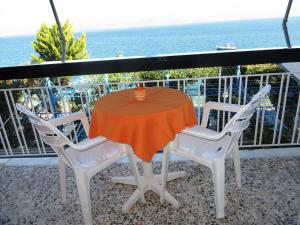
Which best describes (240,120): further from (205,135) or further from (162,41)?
(162,41)

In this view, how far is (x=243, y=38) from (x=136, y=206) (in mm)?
51200

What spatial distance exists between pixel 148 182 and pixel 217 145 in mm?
737

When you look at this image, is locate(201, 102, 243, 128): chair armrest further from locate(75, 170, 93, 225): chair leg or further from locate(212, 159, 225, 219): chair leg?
locate(75, 170, 93, 225): chair leg

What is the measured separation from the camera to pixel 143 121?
1804 millimetres

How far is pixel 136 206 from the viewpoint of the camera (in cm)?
223

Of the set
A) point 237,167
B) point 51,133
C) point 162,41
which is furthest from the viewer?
point 162,41

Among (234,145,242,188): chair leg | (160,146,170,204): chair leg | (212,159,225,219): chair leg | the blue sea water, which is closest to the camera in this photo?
(212,159,225,219): chair leg

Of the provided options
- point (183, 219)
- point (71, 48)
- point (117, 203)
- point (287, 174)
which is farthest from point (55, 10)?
point (71, 48)

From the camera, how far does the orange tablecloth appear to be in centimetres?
181

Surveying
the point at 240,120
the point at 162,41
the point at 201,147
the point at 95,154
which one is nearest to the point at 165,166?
the point at 201,147

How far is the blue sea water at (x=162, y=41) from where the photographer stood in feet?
142

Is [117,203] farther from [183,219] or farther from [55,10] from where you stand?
[55,10]

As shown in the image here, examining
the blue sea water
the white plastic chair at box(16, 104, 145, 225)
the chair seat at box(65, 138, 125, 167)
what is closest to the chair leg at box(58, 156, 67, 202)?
the white plastic chair at box(16, 104, 145, 225)

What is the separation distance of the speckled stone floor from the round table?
15 centimetres
